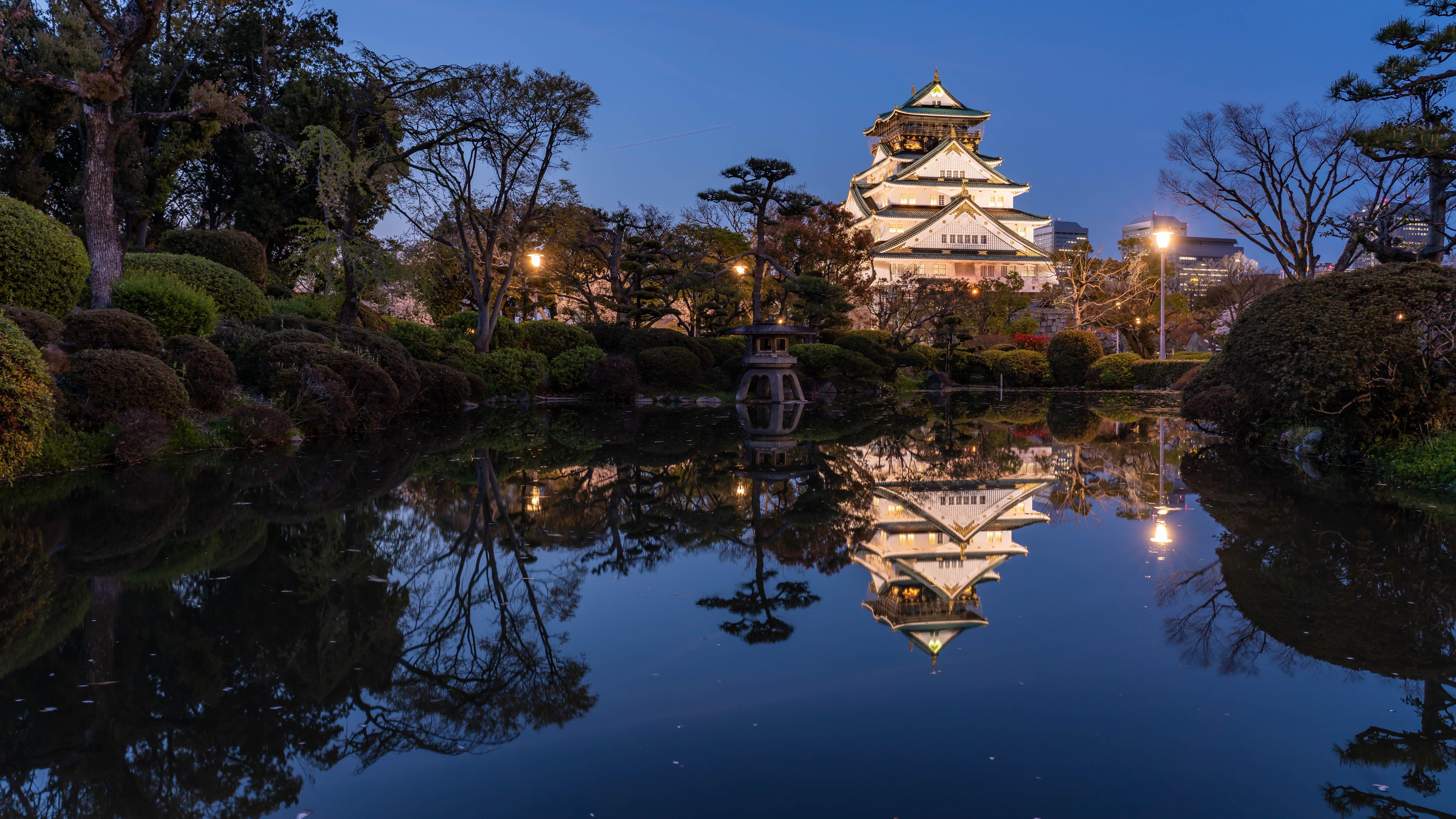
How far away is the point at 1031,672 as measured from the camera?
13.1ft

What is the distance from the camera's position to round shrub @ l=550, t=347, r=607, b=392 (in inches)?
897

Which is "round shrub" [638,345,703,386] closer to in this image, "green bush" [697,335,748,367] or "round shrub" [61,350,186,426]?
"green bush" [697,335,748,367]

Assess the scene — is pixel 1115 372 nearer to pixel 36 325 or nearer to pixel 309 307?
pixel 309 307

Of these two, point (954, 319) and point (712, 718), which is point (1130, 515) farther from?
point (954, 319)

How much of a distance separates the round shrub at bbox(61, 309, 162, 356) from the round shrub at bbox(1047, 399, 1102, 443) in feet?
43.6

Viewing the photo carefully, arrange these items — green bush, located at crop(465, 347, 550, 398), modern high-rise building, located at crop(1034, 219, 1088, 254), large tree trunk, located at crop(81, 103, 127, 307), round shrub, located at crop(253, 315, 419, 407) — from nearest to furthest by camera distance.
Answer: large tree trunk, located at crop(81, 103, 127, 307), round shrub, located at crop(253, 315, 419, 407), green bush, located at crop(465, 347, 550, 398), modern high-rise building, located at crop(1034, 219, 1088, 254)

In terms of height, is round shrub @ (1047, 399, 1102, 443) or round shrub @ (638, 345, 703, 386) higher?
round shrub @ (638, 345, 703, 386)

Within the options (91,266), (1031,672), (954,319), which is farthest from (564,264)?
(1031,672)

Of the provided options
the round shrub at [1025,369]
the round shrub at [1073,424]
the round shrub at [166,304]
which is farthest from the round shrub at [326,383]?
the round shrub at [1025,369]

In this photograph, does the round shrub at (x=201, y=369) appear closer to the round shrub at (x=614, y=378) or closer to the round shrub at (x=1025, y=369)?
the round shrub at (x=614, y=378)

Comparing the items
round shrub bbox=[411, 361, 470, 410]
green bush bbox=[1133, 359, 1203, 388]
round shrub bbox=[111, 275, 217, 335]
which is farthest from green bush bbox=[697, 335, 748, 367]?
green bush bbox=[1133, 359, 1203, 388]

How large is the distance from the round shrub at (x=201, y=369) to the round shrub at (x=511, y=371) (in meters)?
9.52

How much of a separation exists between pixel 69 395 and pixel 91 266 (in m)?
3.93

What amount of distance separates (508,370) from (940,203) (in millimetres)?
37458
